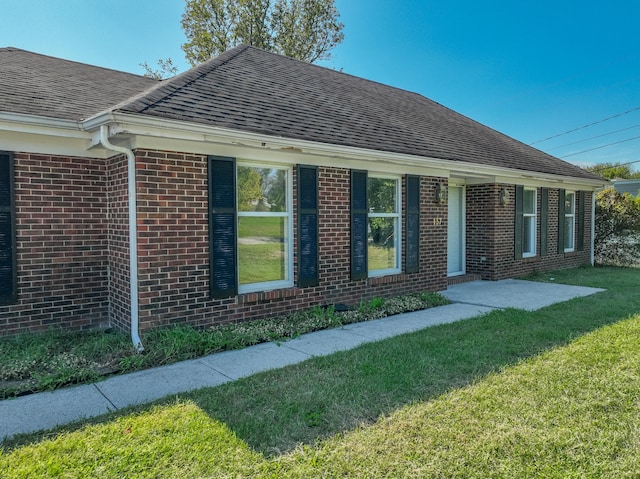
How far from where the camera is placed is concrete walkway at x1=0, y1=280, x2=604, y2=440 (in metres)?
3.51

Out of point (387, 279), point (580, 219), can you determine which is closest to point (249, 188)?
point (387, 279)

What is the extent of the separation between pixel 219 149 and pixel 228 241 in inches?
48.0

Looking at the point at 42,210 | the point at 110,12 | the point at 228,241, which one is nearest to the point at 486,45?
the point at 110,12

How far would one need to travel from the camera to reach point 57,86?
260 inches

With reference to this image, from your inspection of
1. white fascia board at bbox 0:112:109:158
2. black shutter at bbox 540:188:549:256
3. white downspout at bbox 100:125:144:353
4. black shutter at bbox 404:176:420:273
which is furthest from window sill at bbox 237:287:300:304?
black shutter at bbox 540:188:549:256

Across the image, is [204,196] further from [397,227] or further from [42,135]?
[397,227]

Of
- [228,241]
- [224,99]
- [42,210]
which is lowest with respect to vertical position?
[228,241]

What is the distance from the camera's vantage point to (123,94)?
7.25m

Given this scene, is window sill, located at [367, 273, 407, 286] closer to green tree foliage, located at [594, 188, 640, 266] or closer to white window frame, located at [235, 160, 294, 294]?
white window frame, located at [235, 160, 294, 294]

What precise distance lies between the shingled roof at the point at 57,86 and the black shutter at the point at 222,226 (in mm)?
1824

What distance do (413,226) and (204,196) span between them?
421 cm

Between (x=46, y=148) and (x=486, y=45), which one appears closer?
(x=46, y=148)

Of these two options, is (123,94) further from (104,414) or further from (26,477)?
(26,477)

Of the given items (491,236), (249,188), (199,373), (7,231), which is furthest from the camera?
(491,236)
